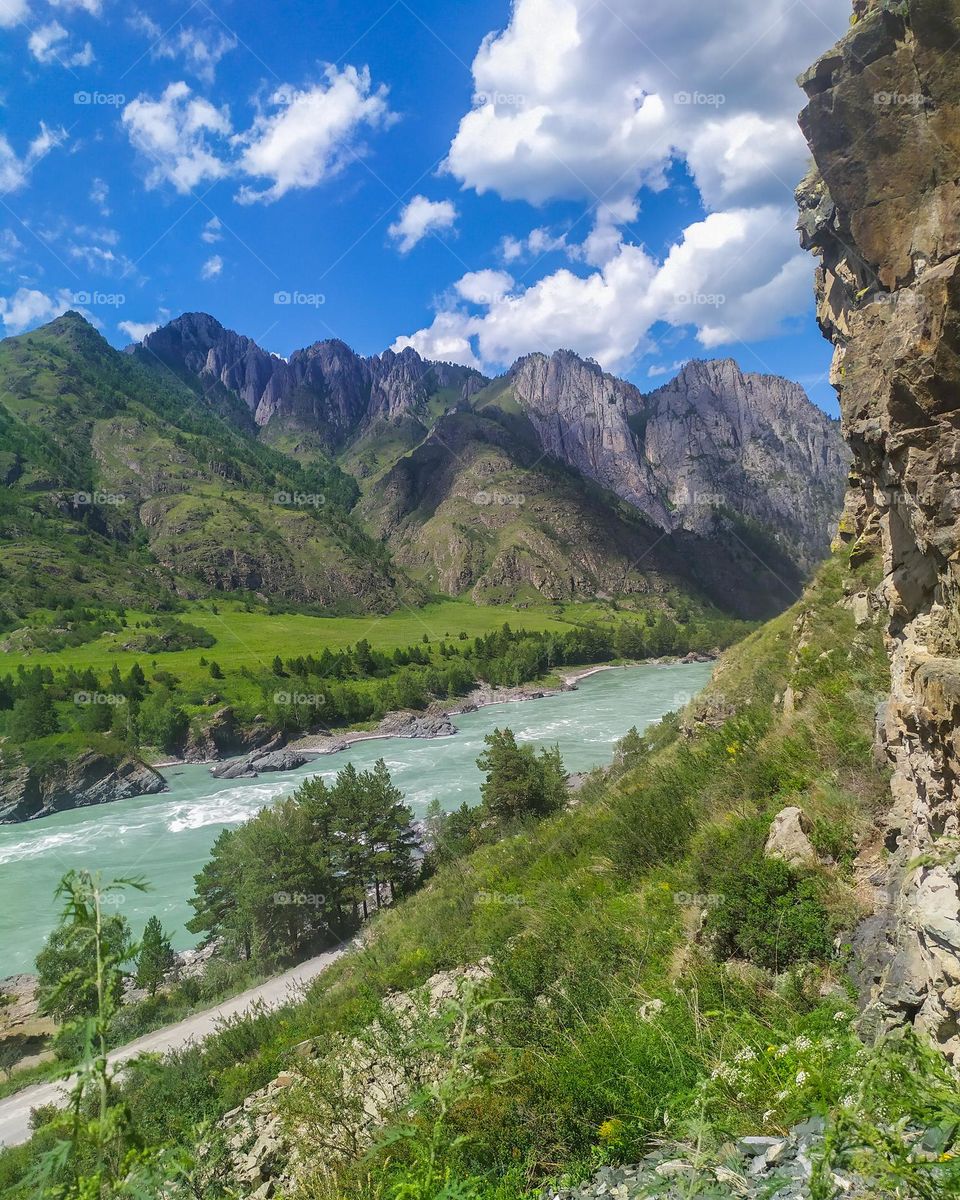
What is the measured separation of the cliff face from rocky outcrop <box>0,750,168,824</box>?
6253 cm

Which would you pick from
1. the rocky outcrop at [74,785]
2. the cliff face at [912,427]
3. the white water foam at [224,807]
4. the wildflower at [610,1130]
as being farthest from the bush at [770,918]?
the rocky outcrop at [74,785]

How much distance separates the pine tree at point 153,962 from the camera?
950 inches

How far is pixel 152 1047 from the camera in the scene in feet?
55.4

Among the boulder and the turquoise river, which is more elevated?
the boulder

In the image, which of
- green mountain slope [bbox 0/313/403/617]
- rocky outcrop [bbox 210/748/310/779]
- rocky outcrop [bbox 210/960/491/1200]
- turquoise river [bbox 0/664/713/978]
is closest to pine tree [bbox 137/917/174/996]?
turquoise river [bbox 0/664/713/978]

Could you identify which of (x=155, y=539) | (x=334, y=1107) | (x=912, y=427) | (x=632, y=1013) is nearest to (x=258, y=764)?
(x=334, y=1107)

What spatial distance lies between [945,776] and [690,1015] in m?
2.71

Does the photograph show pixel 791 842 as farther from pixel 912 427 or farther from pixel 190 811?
pixel 190 811

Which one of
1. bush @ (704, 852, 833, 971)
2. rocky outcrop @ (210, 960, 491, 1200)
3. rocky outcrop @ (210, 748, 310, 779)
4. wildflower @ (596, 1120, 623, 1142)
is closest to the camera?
wildflower @ (596, 1120, 623, 1142)

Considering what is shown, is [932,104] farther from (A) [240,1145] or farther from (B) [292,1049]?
(B) [292,1049]

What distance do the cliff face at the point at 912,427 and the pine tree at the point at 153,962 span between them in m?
27.5

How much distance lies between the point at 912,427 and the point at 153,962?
30325 millimetres

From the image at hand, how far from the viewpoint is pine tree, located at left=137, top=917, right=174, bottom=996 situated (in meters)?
24.1

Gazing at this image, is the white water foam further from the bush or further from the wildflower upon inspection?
the wildflower
